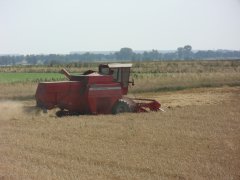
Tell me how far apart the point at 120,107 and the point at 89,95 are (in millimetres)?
1553

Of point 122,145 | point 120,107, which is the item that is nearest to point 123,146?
point 122,145

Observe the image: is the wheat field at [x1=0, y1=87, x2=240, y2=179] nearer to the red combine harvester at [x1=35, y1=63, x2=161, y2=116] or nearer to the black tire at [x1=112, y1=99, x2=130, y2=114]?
the black tire at [x1=112, y1=99, x2=130, y2=114]

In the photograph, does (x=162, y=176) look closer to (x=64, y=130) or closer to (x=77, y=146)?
(x=77, y=146)

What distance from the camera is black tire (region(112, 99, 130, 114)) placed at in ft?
61.3

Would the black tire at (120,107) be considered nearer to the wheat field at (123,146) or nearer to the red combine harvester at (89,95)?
the red combine harvester at (89,95)

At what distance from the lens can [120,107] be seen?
18.7m

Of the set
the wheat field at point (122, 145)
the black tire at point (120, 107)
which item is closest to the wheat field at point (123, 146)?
the wheat field at point (122, 145)

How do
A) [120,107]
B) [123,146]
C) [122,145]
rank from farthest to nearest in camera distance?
[120,107]
[122,145]
[123,146]

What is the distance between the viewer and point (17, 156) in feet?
36.0

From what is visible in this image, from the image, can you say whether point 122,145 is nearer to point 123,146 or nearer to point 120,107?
point 123,146

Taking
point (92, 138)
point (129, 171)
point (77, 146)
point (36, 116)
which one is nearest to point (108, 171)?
point (129, 171)

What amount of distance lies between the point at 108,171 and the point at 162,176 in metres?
1.20

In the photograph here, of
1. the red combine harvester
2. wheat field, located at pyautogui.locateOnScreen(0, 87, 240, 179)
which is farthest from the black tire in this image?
wheat field, located at pyautogui.locateOnScreen(0, 87, 240, 179)

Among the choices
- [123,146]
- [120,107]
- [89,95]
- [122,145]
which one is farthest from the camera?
[120,107]
